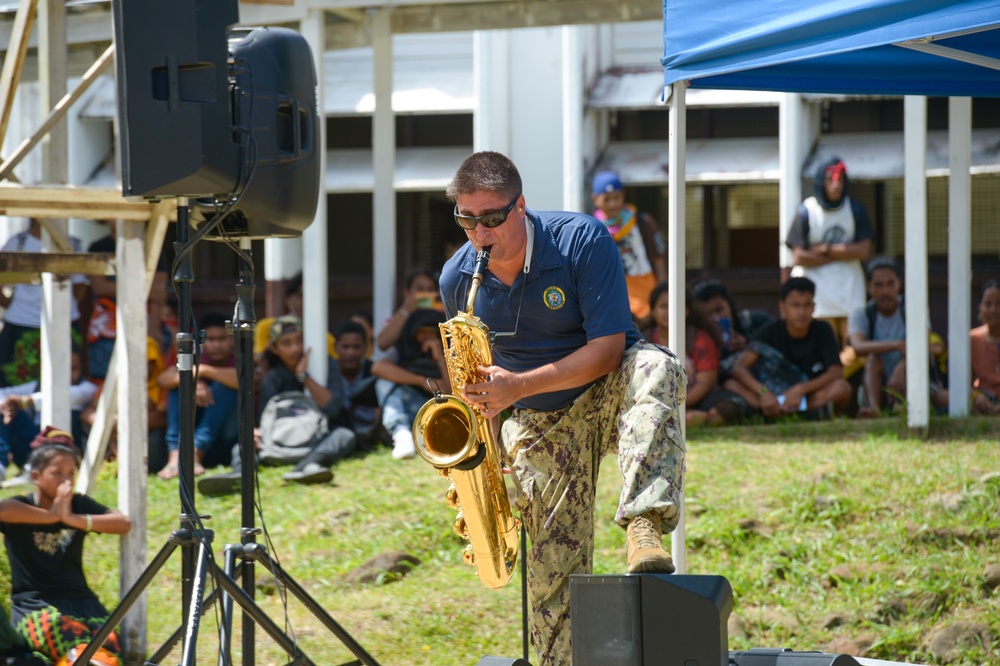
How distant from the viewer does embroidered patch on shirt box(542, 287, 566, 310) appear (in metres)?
4.33

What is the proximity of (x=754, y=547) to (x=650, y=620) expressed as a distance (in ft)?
9.49

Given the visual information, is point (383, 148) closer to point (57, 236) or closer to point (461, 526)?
point (57, 236)

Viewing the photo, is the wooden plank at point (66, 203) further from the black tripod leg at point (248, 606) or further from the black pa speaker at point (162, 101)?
the black tripod leg at point (248, 606)

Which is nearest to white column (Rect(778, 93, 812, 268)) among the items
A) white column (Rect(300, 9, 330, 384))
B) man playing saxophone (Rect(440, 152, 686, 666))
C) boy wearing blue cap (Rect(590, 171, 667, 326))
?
boy wearing blue cap (Rect(590, 171, 667, 326))

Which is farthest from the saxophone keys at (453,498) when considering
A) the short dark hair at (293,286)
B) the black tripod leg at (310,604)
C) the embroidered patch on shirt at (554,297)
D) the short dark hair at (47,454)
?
the short dark hair at (293,286)

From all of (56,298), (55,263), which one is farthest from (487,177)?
(56,298)

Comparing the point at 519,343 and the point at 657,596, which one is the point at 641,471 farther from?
the point at 519,343

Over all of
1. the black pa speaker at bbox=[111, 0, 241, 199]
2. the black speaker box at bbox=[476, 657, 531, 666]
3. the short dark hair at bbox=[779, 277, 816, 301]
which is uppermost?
the black pa speaker at bbox=[111, 0, 241, 199]

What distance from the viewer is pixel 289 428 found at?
853cm

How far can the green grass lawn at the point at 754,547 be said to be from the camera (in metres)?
5.68

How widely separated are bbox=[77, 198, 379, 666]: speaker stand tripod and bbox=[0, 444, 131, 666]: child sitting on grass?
1.60 metres

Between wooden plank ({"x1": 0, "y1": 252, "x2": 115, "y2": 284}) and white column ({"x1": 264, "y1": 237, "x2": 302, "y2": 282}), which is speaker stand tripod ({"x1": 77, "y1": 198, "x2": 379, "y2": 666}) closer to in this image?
wooden plank ({"x1": 0, "y1": 252, "x2": 115, "y2": 284})

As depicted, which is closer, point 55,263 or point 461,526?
point 461,526

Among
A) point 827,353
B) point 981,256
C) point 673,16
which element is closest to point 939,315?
point 981,256
